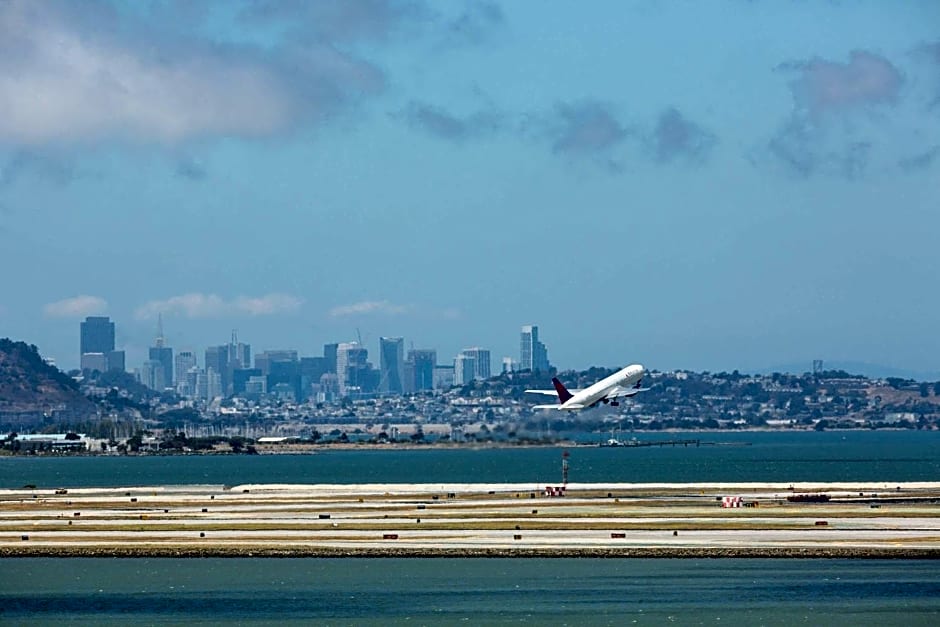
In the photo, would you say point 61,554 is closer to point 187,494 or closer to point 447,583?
point 447,583

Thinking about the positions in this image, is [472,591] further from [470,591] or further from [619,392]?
[619,392]

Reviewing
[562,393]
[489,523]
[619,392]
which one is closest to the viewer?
[489,523]

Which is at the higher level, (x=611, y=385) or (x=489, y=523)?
(x=611, y=385)

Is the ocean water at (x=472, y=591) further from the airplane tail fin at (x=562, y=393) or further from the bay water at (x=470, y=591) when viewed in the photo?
the airplane tail fin at (x=562, y=393)

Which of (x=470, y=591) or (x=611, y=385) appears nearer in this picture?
(x=470, y=591)

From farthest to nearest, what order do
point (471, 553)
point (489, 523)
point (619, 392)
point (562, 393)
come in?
point (562, 393) → point (619, 392) → point (489, 523) → point (471, 553)

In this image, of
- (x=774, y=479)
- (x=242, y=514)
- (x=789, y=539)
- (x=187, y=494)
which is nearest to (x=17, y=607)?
(x=789, y=539)

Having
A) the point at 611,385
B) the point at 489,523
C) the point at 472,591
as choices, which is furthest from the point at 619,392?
the point at 472,591
